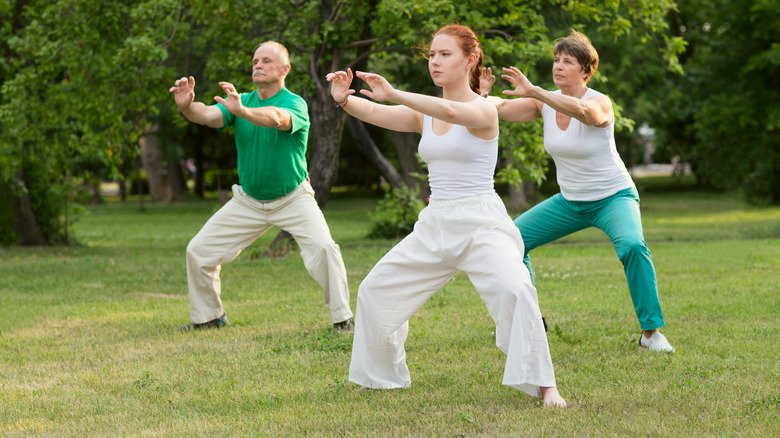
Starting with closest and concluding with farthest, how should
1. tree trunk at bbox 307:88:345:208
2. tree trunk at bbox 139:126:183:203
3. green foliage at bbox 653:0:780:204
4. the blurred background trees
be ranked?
the blurred background trees
tree trunk at bbox 307:88:345:208
green foliage at bbox 653:0:780:204
tree trunk at bbox 139:126:183:203

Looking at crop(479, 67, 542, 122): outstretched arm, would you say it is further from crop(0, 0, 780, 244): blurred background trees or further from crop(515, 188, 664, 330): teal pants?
crop(0, 0, 780, 244): blurred background trees

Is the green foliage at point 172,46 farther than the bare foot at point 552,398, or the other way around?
the green foliage at point 172,46

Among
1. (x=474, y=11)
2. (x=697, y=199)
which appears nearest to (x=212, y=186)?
(x=697, y=199)

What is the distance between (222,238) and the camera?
880 cm

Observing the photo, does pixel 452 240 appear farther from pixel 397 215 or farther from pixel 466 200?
pixel 397 215

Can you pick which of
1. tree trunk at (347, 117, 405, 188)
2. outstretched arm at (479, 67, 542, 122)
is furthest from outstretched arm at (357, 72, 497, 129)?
tree trunk at (347, 117, 405, 188)

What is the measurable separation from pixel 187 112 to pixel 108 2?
8.70 m

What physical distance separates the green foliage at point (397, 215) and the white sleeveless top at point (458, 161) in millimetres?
14092

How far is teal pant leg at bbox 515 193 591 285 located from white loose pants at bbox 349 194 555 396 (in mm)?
1886

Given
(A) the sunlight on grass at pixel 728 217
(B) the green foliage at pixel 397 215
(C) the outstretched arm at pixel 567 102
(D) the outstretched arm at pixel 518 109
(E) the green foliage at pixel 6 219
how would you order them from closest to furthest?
(C) the outstretched arm at pixel 567 102
(D) the outstretched arm at pixel 518 109
(E) the green foliage at pixel 6 219
(B) the green foliage at pixel 397 215
(A) the sunlight on grass at pixel 728 217

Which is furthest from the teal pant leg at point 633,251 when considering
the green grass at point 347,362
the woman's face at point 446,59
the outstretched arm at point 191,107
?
the outstretched arm at point 191,107

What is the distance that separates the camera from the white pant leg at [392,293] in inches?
241

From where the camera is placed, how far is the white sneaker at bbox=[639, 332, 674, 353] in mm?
7477

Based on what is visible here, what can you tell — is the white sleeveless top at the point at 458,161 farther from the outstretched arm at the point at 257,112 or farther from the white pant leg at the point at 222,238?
the white pant leg at the point at 222,238
